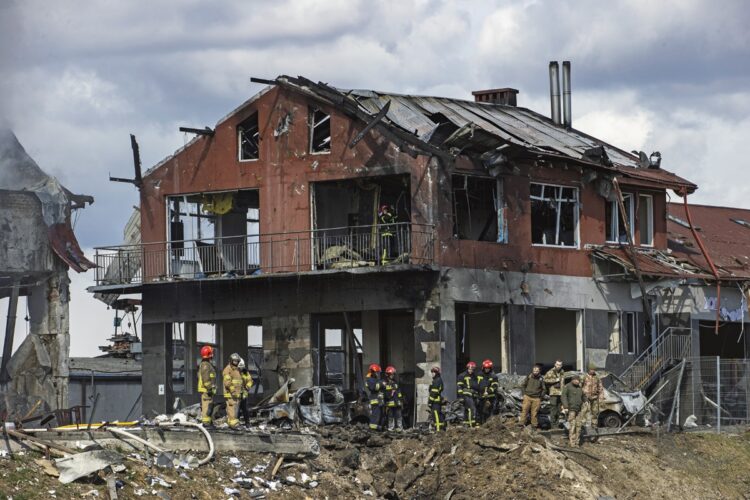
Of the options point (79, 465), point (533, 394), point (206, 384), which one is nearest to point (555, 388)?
point (533, 394)

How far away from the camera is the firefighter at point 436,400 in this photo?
121ft

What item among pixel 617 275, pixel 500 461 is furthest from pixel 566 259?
pixel 500 461

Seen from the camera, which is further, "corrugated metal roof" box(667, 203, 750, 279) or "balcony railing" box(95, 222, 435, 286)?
"corrugated metal roof" box(667, 203, 750, 279)

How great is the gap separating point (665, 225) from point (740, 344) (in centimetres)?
534

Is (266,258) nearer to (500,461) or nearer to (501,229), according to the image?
(501,229)

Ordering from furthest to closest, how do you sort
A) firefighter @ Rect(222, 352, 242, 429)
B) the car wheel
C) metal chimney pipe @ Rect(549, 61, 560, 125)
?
1. metal chimney pipe @ Rect(549, 61, 560, 125)
2. the car wheel
3. firefighter @ Rect(222, 352, 242, 429)

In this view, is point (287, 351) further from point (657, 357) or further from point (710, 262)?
point (710, 262)

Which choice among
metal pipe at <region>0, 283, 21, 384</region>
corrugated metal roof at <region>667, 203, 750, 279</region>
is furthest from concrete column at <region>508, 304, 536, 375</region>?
metal pipe at <region>0, 283, 21, 384</region>

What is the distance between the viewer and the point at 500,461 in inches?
1304

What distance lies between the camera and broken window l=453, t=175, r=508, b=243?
42.9m

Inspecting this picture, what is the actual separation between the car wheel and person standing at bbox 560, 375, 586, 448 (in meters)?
3.60

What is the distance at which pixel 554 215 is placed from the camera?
44.8 m

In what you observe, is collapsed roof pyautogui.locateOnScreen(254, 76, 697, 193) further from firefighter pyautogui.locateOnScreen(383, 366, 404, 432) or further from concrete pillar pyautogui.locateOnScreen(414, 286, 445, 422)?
firefighter pyautogui.locateOnScreen(383, 366, 404, 432)

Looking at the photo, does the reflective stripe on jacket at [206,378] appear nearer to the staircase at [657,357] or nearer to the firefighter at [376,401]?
the firefighter at [376,401]
